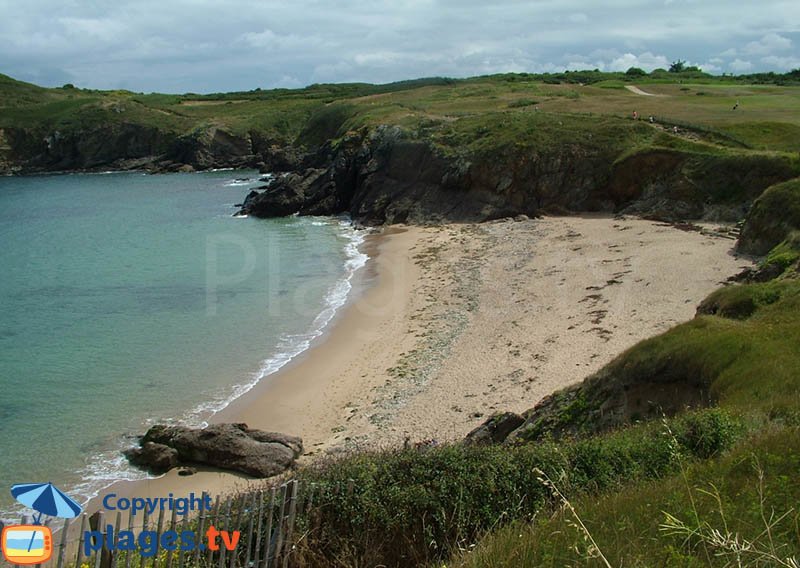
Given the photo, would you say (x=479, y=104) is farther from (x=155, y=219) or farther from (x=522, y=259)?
(x=522, y=259)

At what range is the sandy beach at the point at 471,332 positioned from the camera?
19.2 meters

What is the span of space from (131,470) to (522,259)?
76.1 ft

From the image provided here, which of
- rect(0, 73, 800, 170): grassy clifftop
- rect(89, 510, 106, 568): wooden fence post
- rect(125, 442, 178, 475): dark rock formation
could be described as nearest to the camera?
rect(89, 510, 106, 568): wooden fence post

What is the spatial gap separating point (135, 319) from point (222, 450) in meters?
14.5

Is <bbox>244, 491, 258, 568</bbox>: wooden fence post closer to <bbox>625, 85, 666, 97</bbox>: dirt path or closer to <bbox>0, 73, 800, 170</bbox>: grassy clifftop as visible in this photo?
<bbox>0, 73, 800, 170</bbox>: grassy clifftop

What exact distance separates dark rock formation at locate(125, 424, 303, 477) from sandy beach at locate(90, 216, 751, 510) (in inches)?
15.8

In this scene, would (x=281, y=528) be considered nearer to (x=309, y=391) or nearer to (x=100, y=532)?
(x=100, y=532)

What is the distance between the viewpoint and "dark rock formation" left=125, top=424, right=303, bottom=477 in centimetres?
1680

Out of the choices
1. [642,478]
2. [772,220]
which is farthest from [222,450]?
[772,220]

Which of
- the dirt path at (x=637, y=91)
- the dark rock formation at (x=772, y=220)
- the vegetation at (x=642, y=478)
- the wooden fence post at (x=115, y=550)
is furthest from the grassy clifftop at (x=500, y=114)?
the wooden fence post at (x=115, y=550)

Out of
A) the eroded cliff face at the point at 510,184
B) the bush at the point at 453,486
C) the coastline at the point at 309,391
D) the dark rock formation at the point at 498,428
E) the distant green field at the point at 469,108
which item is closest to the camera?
the bush at the point at 453,486

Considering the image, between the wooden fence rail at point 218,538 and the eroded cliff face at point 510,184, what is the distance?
123ft

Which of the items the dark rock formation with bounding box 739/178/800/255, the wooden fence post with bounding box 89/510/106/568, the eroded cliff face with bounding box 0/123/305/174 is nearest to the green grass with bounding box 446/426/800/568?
the wooden fence post with bounding box 89/510/106/568

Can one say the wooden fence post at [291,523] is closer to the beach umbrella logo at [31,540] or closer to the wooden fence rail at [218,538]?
the wooden fence rail at [218,538]
